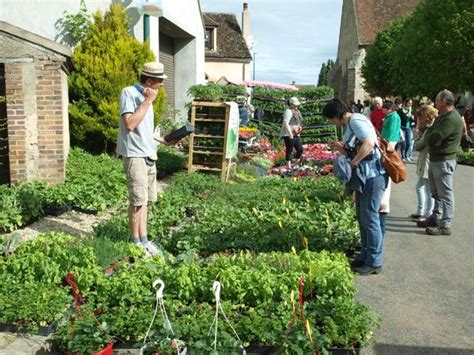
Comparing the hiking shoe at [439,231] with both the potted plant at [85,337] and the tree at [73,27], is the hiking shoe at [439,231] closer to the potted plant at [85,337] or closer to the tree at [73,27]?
the potted plant at [85,337]

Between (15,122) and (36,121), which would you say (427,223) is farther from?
(15,122)

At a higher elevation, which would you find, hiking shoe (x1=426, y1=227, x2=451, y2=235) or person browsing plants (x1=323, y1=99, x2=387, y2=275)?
person browsing plants (x1=323, y1=99, x2=387, y2=275)

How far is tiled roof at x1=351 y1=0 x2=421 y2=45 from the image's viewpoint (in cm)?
5200

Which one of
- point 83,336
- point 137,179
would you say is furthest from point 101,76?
point 83,336

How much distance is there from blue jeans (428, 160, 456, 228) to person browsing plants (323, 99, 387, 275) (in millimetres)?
2083

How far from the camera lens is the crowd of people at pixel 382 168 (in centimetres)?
563

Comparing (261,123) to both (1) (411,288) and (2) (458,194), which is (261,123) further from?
(1) (411,288)

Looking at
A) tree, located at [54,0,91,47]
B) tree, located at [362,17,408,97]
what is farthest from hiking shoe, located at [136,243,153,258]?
tree, located at [362,17,408,97]

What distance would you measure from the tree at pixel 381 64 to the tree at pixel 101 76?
36702mm

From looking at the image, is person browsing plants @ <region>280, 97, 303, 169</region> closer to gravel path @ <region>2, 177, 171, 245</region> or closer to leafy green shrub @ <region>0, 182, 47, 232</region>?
gravel path @ <region>2, 177, 171, 245</region>

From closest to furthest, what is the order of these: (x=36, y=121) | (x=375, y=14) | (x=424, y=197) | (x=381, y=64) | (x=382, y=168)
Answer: (x=382, y=168) → (x=424, y=197) → (x=36, y=121) → (x=381, y=64) → (x=375, y=14)

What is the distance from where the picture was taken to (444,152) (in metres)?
7.45

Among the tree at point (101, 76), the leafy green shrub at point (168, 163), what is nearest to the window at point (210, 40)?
the leafy green shrub at point (168, 163)

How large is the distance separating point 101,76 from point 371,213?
7.23 metres
